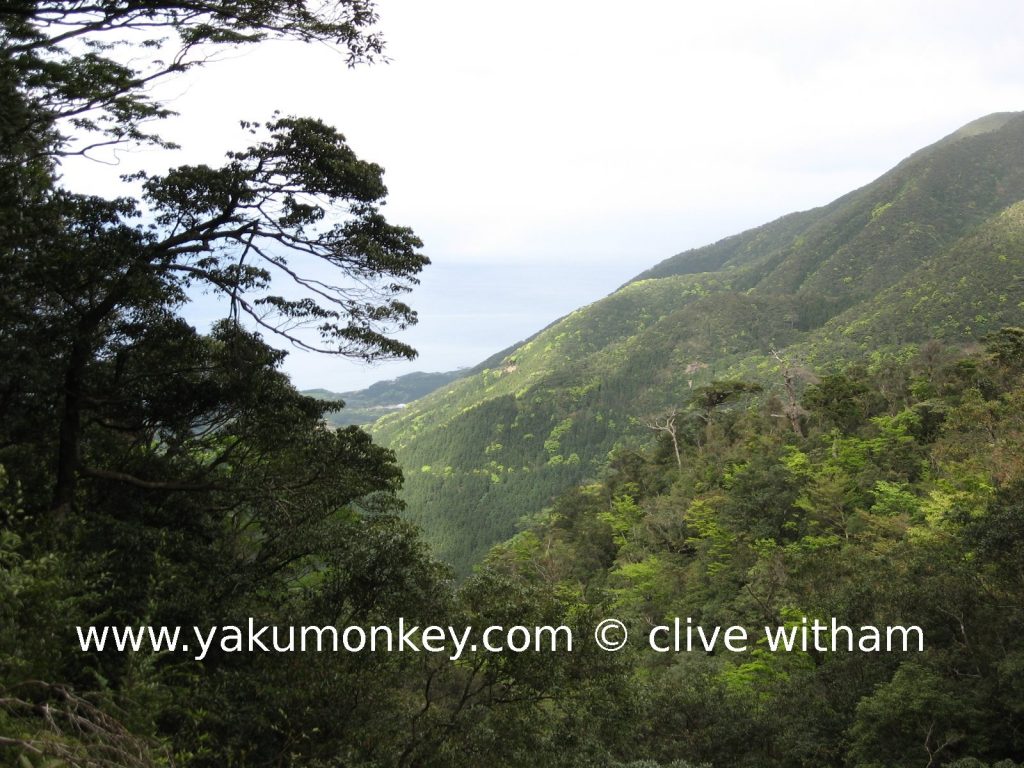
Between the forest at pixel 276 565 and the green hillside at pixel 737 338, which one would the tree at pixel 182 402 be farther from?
the green hillside at pixel 737 338

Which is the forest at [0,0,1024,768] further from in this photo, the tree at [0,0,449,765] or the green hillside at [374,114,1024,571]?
the green hillside at [374,114,1024,571]

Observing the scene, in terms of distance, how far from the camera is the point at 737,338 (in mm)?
89000

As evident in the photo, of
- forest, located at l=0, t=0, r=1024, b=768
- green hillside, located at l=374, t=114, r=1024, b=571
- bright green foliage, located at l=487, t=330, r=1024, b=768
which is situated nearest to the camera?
forest, located at l=0, t=0, r=1024, b=768

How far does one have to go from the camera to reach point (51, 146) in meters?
7.75

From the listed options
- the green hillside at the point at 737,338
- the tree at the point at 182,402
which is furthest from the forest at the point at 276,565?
the green hillside at the point at 737,338

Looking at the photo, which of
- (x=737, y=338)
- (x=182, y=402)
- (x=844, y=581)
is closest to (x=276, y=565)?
(x=182, y=402)

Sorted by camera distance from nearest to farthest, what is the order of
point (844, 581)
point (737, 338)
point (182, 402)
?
point (182, 402) < point (844, 581) < point (737, 338)

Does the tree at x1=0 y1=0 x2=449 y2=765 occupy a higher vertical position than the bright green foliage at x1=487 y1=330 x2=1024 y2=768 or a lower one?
higher

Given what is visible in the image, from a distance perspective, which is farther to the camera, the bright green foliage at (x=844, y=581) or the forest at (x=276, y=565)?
the bright green foliage at (x=844, y=581)

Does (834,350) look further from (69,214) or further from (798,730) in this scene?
(69,214)

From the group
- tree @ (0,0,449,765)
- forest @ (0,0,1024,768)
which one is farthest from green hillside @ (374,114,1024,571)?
tree @ (0,0,449,765)

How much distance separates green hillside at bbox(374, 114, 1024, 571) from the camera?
2242 inches

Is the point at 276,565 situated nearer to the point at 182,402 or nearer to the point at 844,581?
the point at 182,402

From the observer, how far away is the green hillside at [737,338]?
56938 mm
